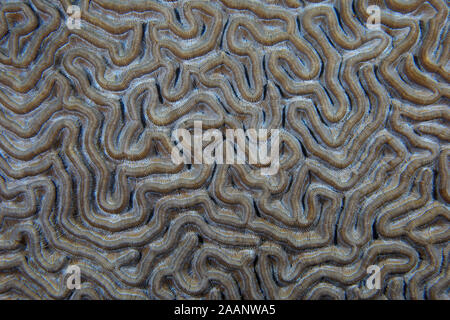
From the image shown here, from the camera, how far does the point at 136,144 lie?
7.68 feet

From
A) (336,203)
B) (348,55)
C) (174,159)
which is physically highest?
(348,55)

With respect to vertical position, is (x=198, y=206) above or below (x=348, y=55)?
below

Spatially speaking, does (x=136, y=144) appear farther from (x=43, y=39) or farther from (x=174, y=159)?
(x=43, y=39)

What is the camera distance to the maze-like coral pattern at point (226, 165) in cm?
229

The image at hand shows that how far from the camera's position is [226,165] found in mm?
2297

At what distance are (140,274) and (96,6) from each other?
6.37 feet

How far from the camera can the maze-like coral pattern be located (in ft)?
7.52

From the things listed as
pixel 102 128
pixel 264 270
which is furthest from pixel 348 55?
pixel 102 128

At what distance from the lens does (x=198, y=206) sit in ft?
7.67
